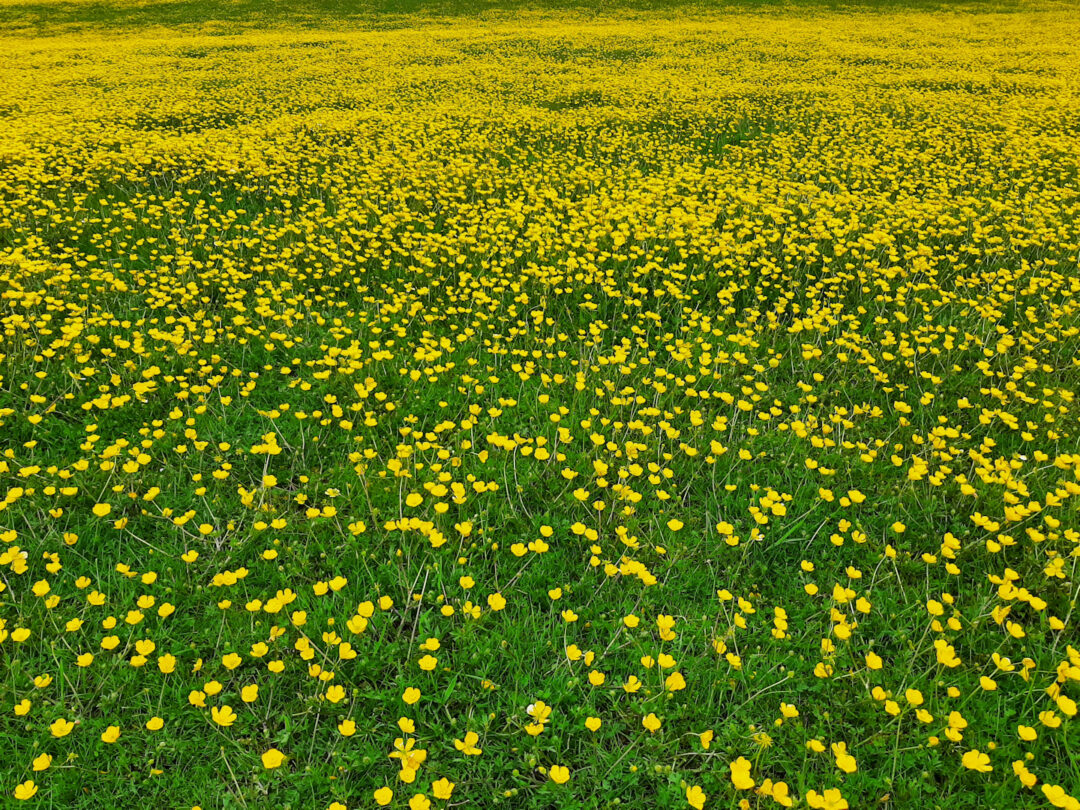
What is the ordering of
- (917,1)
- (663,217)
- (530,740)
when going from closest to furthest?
1. (530,740)
2. (663,217)
3. (917,1)

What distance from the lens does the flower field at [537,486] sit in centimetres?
225

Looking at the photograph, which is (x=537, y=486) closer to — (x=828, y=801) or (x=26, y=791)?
(x=828, y=801)

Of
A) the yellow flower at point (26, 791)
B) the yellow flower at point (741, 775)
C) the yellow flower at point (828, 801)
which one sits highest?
the yellow flower at point (26, 791)

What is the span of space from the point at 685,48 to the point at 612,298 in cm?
1981

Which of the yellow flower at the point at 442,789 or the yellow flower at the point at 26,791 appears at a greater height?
the yellow flower at the point at 26,791

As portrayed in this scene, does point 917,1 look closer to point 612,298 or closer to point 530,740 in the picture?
point 612,298

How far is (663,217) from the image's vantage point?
258 inches

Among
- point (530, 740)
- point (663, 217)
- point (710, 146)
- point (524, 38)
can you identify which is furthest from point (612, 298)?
point (524, 38)

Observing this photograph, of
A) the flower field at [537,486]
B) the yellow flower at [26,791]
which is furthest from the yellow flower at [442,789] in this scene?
the yellow flower at [26,791]

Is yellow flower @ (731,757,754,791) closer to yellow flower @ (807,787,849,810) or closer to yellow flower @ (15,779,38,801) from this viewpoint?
yellow flower @ (807,787,849,810)

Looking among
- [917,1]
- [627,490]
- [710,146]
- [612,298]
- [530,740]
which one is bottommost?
[530,740]

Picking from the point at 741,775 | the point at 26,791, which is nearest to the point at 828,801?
the point at 741,775

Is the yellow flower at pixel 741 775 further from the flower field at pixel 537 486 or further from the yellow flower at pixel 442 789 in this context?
the yellow flower at pixel 442 789

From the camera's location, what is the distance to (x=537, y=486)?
3.45 metres
